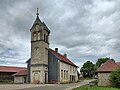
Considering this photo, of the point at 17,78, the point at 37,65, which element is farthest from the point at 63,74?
the point at 17,78

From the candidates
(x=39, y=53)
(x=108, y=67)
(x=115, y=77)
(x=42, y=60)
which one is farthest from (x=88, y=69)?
(x=115, y=77)

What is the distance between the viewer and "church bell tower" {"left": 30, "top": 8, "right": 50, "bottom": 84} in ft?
145

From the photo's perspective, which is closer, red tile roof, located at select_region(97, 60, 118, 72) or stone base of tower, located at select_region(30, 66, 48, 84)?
red tile roof, located at select_region(97, 60, 118, 72)

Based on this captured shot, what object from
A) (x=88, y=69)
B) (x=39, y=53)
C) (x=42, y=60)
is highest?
(x=39, y=53)

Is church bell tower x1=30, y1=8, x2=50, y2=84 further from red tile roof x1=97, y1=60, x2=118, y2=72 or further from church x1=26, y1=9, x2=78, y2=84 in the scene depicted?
red tile roof x1=97, y1=60, x2=118, y2=72

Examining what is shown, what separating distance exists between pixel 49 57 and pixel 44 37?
5111 mm

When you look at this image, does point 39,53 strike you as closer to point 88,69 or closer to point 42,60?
point 42,60

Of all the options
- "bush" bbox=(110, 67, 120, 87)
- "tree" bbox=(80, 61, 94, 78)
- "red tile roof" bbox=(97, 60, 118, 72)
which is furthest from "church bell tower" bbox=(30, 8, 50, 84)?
"tree" bbox=(80, 61, 94, 78)

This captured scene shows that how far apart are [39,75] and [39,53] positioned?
17.0 feet

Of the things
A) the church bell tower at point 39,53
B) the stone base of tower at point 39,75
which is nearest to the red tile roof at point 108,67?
the stone base of tower at point 39,75

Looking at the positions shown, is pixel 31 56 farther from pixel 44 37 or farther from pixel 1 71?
pixel 1 71

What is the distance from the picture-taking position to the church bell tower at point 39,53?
4434 centimetres

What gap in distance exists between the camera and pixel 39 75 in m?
44.2

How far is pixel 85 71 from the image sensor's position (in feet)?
360
